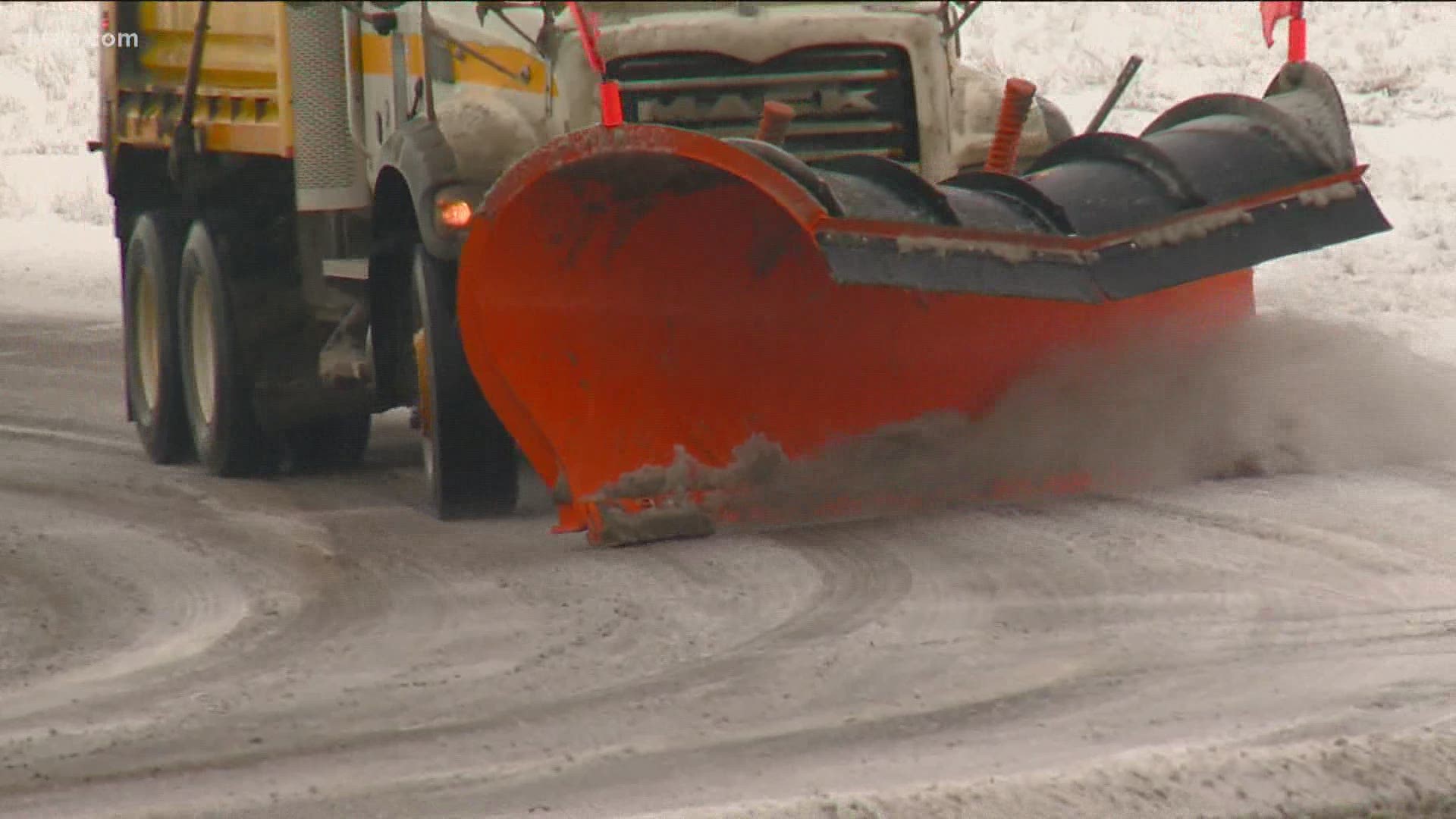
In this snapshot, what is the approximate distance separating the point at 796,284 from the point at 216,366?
2.83m

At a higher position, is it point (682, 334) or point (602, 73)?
point (602, 73)

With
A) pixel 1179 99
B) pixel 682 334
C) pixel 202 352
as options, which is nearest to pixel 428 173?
pixel 682 334

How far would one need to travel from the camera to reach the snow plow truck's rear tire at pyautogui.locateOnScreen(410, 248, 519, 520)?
25.3ft

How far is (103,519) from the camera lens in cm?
832

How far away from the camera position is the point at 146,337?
418 inches

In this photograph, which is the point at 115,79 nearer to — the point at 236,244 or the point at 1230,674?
the point at 236,244

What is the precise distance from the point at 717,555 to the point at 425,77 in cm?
179

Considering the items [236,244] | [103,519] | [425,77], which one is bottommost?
[103,519]

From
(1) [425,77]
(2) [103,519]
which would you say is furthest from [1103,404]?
(2) [103,519]

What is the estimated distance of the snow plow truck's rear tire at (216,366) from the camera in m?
9.39

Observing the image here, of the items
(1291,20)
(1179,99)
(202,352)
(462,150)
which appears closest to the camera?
(1291,20)

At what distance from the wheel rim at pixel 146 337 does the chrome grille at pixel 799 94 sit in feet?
11.4

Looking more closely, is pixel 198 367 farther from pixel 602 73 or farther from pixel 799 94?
pixel 602 73

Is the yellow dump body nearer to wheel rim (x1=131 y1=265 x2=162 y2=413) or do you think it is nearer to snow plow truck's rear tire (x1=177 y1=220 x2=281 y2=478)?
snow plow truck's rear tire (x1=177 y1=220 x2=281 y2=478)
